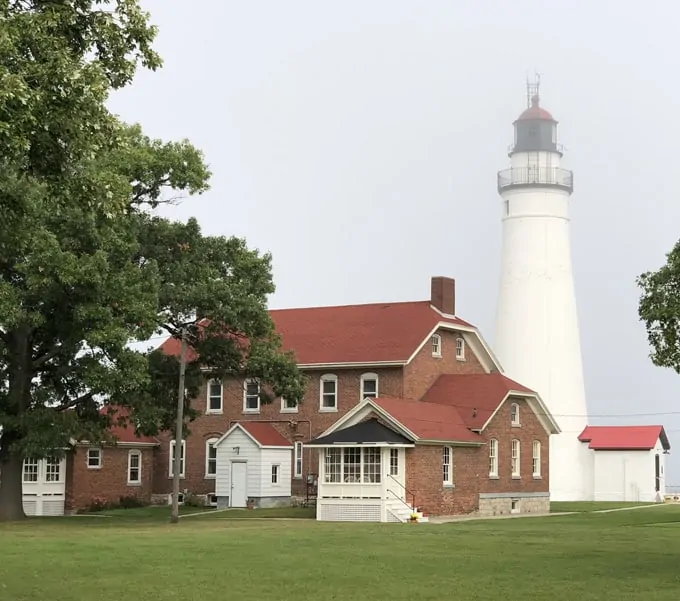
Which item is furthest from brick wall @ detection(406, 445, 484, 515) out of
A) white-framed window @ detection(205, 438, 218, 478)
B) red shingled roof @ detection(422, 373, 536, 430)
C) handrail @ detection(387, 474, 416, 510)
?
white-framed window @ detection(205, 438, 218, 478)

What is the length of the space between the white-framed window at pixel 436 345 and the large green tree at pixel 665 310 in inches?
1189

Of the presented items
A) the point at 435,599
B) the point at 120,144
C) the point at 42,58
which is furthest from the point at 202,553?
the point at 42,58

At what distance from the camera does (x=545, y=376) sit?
64.0m

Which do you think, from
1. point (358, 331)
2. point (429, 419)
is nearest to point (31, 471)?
point (358, 331)

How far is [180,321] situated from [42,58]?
2572 cm

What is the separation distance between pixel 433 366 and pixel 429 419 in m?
7.96

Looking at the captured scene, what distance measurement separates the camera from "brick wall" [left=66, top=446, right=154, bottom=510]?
165ft

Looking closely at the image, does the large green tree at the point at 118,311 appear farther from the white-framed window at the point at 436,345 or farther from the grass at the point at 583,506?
the grass at the point at 583,506

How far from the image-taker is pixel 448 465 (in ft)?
151

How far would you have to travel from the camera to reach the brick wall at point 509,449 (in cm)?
4859

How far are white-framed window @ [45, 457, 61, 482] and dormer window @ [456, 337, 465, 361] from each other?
1905 centimetres

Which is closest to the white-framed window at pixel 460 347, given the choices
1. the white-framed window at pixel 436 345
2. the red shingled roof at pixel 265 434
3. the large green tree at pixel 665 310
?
the white-framed window at pixel 436 345

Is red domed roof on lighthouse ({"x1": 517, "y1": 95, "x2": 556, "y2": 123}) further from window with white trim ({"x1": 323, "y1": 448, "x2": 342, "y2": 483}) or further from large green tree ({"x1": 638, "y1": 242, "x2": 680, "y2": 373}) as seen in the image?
large green tree ({"x1": 638, "y1": 242, "x2": 680, "y2": 373})

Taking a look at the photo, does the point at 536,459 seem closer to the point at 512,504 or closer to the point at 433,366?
the point at 512,504
